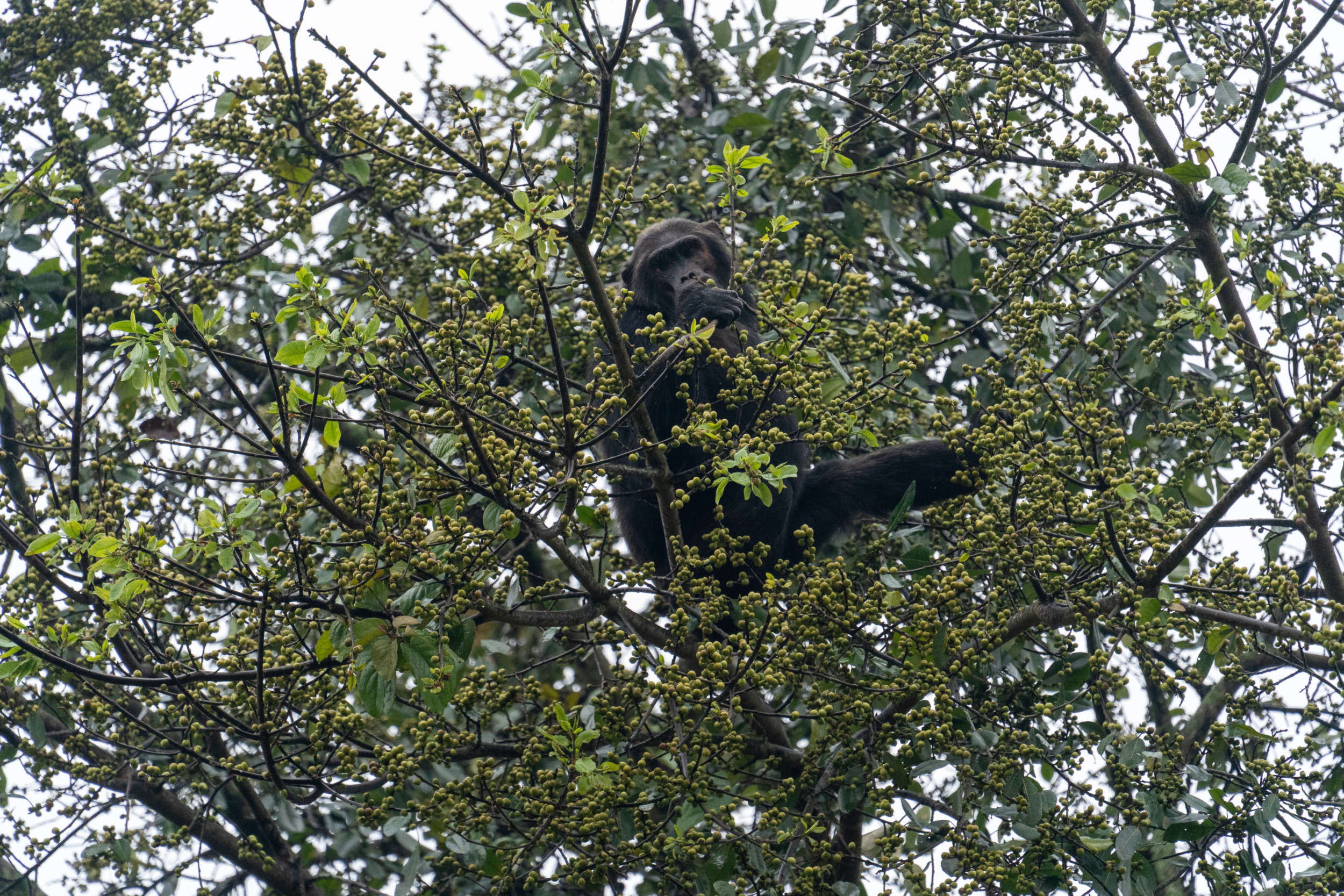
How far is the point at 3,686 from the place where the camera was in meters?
4.95

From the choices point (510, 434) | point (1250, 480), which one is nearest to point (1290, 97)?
point (1250, 480)

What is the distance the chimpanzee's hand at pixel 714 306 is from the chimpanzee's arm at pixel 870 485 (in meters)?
1.05

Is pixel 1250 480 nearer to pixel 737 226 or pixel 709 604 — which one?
pixel 709 604

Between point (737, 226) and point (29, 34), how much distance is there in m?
4.11

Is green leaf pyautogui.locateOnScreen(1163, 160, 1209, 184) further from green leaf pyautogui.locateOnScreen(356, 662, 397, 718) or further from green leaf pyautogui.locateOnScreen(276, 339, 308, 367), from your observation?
green leaf pyautogui.locateOnScreen(356, 662, 397, 718)

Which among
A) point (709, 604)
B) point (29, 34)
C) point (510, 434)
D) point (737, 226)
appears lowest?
point (709, 604)

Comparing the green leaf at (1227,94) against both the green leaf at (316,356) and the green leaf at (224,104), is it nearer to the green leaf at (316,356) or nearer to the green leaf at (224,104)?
the green leaf at (316,356)

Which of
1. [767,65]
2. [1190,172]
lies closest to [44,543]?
[1190,172]

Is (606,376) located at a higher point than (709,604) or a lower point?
higher

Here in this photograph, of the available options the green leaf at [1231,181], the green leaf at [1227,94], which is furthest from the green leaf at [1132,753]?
the green leaf at [1227,94]

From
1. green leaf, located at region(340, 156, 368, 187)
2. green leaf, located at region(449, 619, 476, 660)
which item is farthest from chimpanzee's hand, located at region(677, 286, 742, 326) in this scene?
green leaf, located at region(340, 156, 368, 187)

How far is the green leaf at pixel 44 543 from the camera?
131 inches

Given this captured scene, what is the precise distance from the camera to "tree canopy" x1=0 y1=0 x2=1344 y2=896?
134 inches

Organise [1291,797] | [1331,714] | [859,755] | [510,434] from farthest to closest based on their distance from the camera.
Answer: [1331,714] → [859,755] → [1291,797] → [510,434]
